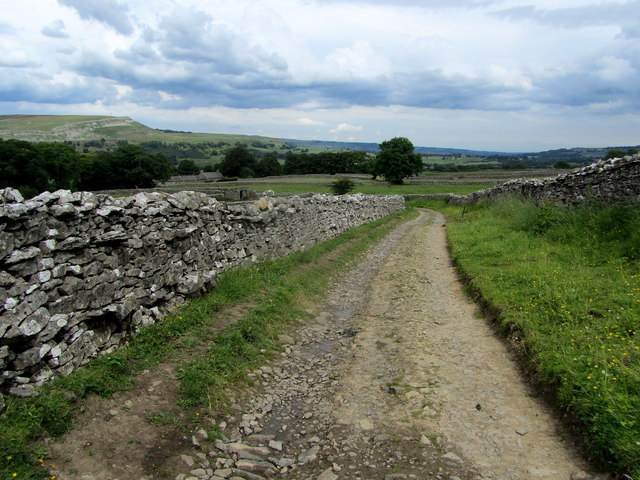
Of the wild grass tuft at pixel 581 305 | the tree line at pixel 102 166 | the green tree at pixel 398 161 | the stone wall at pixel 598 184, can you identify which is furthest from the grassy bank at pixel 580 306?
the green tree at pixel 398 161

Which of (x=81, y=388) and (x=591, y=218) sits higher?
(x=591, y=218)

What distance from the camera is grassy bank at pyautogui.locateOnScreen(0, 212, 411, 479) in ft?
13.6

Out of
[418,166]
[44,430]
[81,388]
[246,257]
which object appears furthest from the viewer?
[418,166]

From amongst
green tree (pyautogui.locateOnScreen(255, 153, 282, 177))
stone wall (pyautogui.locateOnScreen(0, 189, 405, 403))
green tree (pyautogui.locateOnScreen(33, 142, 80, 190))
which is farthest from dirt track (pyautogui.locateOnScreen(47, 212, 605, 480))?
green tree (pyautogui.locateOnScreen(255, 153, 282, 177))

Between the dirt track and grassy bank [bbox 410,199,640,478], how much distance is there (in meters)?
0.40

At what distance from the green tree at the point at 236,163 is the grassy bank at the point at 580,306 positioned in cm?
11834

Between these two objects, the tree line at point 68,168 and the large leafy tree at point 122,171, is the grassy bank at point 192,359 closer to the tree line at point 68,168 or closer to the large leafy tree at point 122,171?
the tree line at point 68,168

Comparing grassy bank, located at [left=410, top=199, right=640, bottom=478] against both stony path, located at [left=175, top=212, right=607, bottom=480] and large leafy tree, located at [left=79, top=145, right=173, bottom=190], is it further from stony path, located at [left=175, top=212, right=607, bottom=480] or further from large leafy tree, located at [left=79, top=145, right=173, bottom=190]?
large leafy tree, located at [left=79, top=145, right=173, bottom=190]

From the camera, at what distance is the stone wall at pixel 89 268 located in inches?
191

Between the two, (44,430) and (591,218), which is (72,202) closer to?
(44,430)

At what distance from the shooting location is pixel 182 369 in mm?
5828

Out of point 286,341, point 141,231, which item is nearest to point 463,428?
point 286,341

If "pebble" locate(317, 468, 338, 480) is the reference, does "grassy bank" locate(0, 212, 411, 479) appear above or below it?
above

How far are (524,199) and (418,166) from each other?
7617 cm
